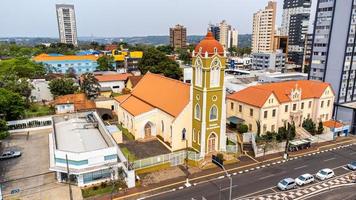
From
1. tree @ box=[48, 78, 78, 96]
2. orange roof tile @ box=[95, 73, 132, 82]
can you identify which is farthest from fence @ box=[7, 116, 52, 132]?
orange roof tile @ box=[95, 73, 132, 82]

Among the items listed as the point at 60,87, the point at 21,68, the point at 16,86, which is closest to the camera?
the point at 16,86

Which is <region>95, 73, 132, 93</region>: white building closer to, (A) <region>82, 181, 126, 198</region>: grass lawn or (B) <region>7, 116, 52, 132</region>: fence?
(B) <region>7, 116, 52, 132</region>: fence

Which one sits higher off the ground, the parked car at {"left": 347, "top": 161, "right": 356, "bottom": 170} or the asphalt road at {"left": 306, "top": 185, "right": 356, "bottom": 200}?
the parked car at {"left": 347, "top": 161, "right": 356, "bottom": 170}

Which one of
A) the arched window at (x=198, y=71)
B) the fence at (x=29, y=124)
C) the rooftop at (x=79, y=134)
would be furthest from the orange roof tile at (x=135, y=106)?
the fence at (x=29, y=124)

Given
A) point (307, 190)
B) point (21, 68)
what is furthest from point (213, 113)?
point (21, 68)

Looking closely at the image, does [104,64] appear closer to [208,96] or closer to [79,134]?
[79,134]

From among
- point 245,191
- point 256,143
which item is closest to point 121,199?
point 245,191
